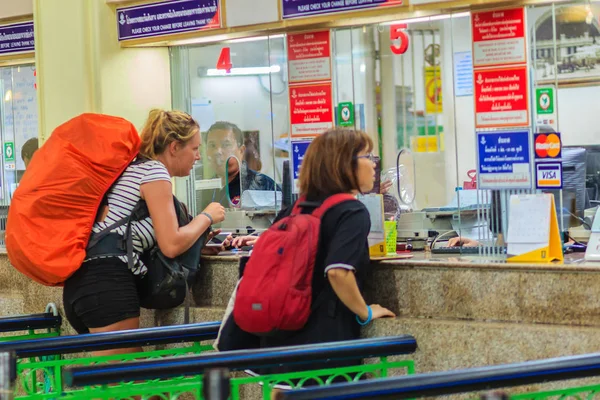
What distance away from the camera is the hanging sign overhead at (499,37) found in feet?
15.3

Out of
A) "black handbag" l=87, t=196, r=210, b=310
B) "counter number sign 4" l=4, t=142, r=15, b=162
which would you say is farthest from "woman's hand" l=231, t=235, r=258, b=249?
"counter number sign 4" l=4, t=142, r=15, b=162

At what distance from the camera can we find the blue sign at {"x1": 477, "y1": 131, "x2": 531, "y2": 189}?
4453 millimetres

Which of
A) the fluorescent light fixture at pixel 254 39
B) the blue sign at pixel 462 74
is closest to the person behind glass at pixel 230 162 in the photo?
the fluorescent light fixture at pixel 254 39

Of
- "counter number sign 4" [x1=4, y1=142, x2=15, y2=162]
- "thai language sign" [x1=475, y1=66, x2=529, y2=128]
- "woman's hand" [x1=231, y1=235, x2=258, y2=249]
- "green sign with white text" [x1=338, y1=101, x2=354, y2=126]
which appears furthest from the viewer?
"counter number sign 4" [x1=4, y1=142, x2=15, y2=162]

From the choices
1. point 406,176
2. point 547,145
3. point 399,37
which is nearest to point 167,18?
point 399,37

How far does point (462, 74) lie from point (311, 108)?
2.87 feet

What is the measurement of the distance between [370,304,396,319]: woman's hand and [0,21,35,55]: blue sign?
13.4ft

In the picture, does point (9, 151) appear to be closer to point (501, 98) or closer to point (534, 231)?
point (501, 98)

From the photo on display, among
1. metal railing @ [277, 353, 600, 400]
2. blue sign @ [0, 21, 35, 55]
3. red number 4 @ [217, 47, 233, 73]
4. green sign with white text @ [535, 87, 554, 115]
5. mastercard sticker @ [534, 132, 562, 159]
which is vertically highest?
blue sign @ [0, 21, 35, 55]

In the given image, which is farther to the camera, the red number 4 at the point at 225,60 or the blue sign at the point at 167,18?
the red number 4 at the point at 225,60

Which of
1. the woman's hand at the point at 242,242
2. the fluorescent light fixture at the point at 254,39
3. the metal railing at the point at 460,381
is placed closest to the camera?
the metal railing at the point at 460,381

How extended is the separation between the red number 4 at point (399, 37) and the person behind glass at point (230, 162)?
116 cm

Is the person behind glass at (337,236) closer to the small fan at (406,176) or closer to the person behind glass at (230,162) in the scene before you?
the small fan at (406,176)

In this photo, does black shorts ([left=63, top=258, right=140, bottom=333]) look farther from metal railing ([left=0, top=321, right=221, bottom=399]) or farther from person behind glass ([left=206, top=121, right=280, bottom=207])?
person behind glass ([left=206, top=121, right=280, bottom=207])
